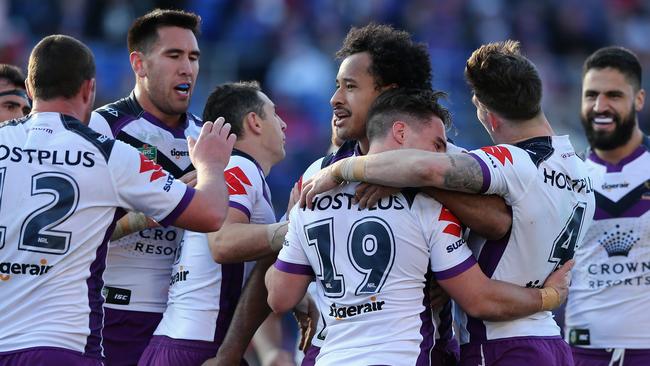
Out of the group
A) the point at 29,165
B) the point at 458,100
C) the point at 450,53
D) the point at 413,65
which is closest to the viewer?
the point at 29,165

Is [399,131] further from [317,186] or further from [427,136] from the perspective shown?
[317,186]

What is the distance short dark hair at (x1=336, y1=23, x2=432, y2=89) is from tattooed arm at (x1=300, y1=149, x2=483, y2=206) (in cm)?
89

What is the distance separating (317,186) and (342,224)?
0.28 metres

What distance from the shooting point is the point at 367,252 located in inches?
225

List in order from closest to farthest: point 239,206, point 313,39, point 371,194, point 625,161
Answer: point 371,194 < point 239,206 < point 625,161 < point 313,39

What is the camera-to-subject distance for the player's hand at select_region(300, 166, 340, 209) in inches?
234

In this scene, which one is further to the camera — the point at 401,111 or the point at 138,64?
the point at 138,64

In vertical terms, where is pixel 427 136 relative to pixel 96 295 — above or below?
above

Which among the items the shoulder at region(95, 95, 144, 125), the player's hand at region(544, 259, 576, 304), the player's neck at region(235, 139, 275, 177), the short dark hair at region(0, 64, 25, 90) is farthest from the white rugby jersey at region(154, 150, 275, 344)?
the short dark hair at region(0, 64, 25, 90)

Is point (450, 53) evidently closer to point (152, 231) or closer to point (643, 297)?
point (643, 297)

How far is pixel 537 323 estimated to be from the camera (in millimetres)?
6145

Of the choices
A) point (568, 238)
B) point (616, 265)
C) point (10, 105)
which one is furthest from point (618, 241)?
point (10, 105)

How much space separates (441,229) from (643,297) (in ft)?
10.2

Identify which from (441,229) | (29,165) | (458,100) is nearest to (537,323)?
(441,229)
